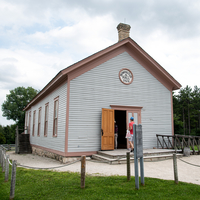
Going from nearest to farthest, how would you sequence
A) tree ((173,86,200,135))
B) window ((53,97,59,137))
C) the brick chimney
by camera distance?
window ((53,97,59,137)), the brick chimney, tree ((173,86,200,135))

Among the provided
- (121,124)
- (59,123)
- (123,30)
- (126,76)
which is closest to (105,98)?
(126,76)

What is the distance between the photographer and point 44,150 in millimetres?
16031

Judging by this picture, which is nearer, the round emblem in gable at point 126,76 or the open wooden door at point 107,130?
the open wooden door at point 107,130

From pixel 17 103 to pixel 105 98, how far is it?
131 ft

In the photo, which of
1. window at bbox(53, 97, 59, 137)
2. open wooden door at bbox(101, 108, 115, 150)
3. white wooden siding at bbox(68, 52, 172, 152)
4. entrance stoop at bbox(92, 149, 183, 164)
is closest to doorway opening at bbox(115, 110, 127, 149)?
white wooden siding at bbox(68, 52, 172, 152)

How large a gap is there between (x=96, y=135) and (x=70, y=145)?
160 cm

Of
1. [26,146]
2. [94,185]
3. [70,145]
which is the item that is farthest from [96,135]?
[26,146]

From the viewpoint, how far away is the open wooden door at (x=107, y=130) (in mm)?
12047

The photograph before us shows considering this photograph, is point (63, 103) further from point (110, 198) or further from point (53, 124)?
point (110, 198)

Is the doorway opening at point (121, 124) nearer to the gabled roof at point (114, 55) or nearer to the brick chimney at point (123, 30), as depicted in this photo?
the gabled roof at point (114, 55)

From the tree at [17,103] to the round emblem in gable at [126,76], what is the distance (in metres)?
37.9

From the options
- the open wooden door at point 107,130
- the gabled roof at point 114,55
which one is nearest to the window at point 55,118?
the gabled roof at point 114,55

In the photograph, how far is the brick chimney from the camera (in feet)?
51.2

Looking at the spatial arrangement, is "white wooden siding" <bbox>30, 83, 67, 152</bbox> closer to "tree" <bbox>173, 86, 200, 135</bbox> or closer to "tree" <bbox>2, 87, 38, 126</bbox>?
"tree" <bbox>2, 87, 38, 126</bbox>
